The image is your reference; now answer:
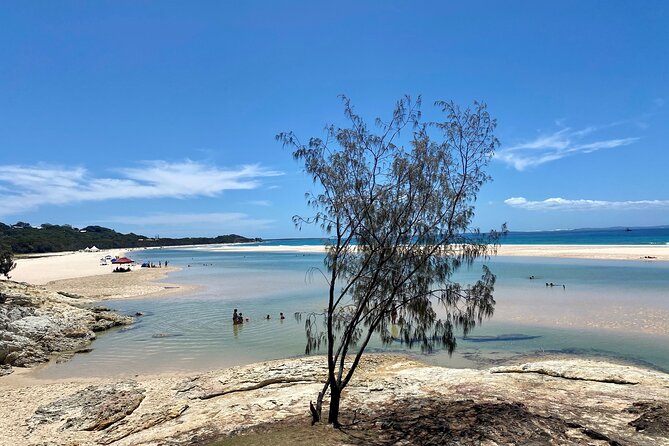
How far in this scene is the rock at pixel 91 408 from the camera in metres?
11.0

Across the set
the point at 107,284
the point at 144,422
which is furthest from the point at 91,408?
the point at 107,284

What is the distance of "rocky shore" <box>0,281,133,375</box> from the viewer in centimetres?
1809

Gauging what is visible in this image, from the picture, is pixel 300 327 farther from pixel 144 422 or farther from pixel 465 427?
pixel 465 427

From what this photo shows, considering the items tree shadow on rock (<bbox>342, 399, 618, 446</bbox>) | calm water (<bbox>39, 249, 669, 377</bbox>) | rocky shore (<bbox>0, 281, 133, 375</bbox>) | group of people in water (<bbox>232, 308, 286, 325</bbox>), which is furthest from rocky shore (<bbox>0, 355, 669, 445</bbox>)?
group of people in water (<bbox>232, 308, 286, 325</bbox>)

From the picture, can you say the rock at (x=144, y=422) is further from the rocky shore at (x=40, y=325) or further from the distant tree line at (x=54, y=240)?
the distant tree line at (x=54, y=240)

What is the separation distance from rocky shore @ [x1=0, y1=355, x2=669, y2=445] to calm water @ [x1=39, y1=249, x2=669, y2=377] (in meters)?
3.06

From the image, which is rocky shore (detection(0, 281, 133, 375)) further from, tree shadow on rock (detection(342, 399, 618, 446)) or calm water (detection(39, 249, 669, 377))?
tree shadow on rock (detection(342, 399, 618, 446))

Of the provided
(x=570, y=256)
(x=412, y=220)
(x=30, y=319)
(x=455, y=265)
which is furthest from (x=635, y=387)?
(x=570, y=256)

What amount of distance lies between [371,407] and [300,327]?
1333 cm

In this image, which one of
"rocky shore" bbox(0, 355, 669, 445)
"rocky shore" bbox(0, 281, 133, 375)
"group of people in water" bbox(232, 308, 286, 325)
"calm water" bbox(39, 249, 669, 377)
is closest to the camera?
"rocky shore" bbox(0, 355, 669, 445)

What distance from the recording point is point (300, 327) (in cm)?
2391

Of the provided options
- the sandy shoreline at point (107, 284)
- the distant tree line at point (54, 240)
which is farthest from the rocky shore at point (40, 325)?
the distant tree line at point (54, 240)

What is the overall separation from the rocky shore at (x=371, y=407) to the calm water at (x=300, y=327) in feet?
10.1

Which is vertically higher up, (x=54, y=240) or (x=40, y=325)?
(x=54, y=240)
